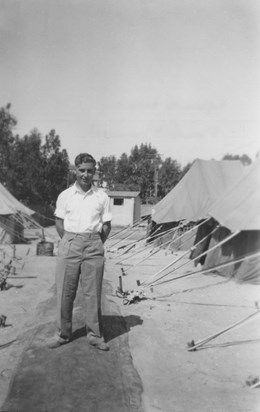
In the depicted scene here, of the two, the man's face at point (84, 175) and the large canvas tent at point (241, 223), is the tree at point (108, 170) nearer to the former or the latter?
the large canvas tent at point (241, 223)

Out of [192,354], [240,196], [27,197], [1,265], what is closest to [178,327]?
[192,354]

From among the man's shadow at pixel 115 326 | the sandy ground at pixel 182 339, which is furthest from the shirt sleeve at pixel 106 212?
the sandy ground at pixel 182 339

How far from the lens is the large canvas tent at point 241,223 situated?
607 cm

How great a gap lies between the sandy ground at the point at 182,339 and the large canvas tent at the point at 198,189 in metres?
4.68

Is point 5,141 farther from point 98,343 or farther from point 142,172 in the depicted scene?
point 98,343

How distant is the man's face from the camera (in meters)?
3.49

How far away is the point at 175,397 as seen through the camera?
279 cm

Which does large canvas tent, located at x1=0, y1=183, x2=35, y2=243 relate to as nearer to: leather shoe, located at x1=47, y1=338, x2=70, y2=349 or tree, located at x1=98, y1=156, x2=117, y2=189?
leather shoe, located at x1=47, y1=338, x2=70, y2=349

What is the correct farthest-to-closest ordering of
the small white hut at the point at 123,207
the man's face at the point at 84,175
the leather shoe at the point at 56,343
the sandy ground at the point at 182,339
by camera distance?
the small white hut at the point at 123,207 < the man's face at the point at 84,175 < the leather shoe at the point at 56,343 < the sandy ground at the point at 182,339

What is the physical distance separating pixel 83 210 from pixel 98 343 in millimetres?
1285

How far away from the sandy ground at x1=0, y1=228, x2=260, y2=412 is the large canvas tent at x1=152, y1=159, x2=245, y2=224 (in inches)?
184

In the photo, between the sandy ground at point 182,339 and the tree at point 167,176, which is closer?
the sandy ground at point 182,339

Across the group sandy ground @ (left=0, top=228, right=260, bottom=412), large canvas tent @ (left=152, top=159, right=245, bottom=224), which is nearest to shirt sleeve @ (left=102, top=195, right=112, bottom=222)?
sandy ground @ (left=0, top=228, right=260, bottom=412)

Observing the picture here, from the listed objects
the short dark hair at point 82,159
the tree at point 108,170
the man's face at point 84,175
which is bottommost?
the man's face at point 84,175
